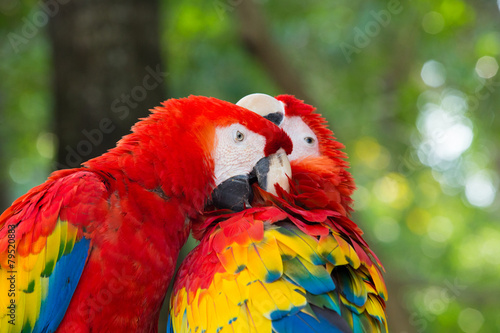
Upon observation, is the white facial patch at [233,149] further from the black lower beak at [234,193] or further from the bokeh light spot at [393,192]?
the bokeh light spot at [393,192]

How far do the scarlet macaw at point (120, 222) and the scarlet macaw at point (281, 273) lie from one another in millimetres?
116

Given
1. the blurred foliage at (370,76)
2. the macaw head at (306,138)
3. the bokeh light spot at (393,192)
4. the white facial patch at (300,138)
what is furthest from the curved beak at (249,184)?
the bokeh light spot at (393,192)

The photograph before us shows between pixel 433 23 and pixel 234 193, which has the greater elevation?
pixel 433 23


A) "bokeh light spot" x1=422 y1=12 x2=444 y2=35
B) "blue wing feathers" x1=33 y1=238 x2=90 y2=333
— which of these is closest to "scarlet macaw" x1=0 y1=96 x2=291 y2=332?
"blue wing feathers" x1=33 y1=238 x2=90 y2=333

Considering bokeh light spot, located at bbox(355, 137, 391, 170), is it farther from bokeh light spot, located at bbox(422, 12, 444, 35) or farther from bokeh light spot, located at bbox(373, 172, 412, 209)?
bokeh light spot, located at bbox(422, 12, 444, 35)

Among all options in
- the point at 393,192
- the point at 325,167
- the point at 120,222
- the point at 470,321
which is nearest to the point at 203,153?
the point at 120,222

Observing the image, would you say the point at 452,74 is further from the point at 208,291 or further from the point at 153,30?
the point at 208,291

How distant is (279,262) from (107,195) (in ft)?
1.73

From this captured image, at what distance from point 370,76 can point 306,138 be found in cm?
350

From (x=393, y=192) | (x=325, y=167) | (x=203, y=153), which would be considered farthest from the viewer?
(x=393, y=192)

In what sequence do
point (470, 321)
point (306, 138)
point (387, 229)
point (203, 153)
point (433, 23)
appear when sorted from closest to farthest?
point (203, 153)
point (306, 138)
point (433, 23)
point (470, 321)
point (387, 229)

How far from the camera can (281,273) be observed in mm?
1241

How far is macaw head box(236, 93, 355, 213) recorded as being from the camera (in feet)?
5.50

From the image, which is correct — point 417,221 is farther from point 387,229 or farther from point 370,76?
point 370,76
